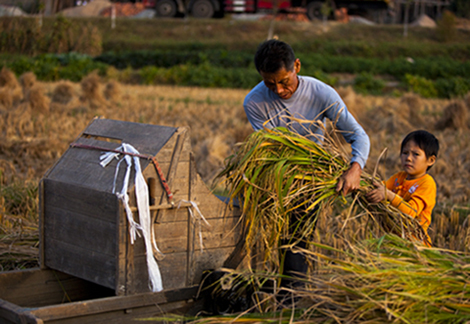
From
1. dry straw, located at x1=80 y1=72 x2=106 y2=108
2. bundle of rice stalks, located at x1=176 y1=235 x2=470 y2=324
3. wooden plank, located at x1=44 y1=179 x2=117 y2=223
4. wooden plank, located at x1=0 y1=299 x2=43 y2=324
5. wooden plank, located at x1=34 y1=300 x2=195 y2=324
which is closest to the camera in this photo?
bundle of rice stalks, located at x1=176 y1=235 x2=470 y2=324

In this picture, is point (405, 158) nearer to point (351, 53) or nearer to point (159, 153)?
point (159, 153)

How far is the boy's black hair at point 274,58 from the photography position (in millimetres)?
3139

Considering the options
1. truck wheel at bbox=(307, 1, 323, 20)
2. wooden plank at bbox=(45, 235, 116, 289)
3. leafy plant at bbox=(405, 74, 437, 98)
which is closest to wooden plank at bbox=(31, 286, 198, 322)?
wooden plank at bbox=(45, 235, 116, 289)

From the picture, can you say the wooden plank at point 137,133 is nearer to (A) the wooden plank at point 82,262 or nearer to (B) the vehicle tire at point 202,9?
(A) the wooden plank at point 82,262

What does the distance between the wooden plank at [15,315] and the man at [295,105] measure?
1.51 meters

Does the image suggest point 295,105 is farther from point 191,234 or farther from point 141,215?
point 141,215

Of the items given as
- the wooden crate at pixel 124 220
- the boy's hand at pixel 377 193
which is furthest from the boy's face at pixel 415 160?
the wooden crate at pixel 124 220

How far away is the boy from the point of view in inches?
125

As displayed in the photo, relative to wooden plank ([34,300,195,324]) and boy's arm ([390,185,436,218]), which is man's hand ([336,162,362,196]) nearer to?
boy's arm ([390,185,436,218])

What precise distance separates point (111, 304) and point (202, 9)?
38.8m

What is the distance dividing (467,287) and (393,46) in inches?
1335

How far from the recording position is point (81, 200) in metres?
3.08

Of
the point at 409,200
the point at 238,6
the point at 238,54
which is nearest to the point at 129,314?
the point at 409,200

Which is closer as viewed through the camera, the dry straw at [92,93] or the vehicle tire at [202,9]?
the dry straw at [92,93]
